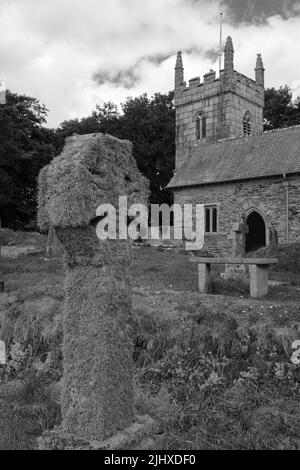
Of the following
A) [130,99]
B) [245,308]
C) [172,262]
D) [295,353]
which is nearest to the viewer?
[295,353]

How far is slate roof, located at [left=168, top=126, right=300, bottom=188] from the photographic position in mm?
19797

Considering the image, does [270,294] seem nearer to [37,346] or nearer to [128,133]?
[37,346]

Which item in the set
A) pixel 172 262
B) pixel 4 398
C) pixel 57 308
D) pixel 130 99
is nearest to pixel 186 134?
pixel 130 99

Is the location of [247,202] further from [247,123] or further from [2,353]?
[2,353]

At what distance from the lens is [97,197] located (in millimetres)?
3525

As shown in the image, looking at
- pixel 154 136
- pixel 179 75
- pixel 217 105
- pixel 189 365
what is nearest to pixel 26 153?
pixel 179 75

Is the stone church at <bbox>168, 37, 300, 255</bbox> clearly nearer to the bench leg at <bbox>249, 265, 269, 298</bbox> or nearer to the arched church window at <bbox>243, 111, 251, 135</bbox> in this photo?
the arched church window at <bbox>243, 111, 251, 135</bbox>

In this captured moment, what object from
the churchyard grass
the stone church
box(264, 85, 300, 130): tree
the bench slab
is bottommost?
the churchyard grass

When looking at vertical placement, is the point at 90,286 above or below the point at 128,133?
below

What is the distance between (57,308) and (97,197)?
4.59m

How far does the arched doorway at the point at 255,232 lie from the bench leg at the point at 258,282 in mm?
10937

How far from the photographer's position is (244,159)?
21.5 m

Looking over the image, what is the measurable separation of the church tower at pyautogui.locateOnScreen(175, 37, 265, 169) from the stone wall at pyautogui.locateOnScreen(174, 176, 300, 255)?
672 cm

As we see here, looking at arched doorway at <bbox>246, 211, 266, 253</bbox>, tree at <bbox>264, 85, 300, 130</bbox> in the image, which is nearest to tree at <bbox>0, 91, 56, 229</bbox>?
arched doorway at <bbox>246, 211, 266, 253</bbox>
